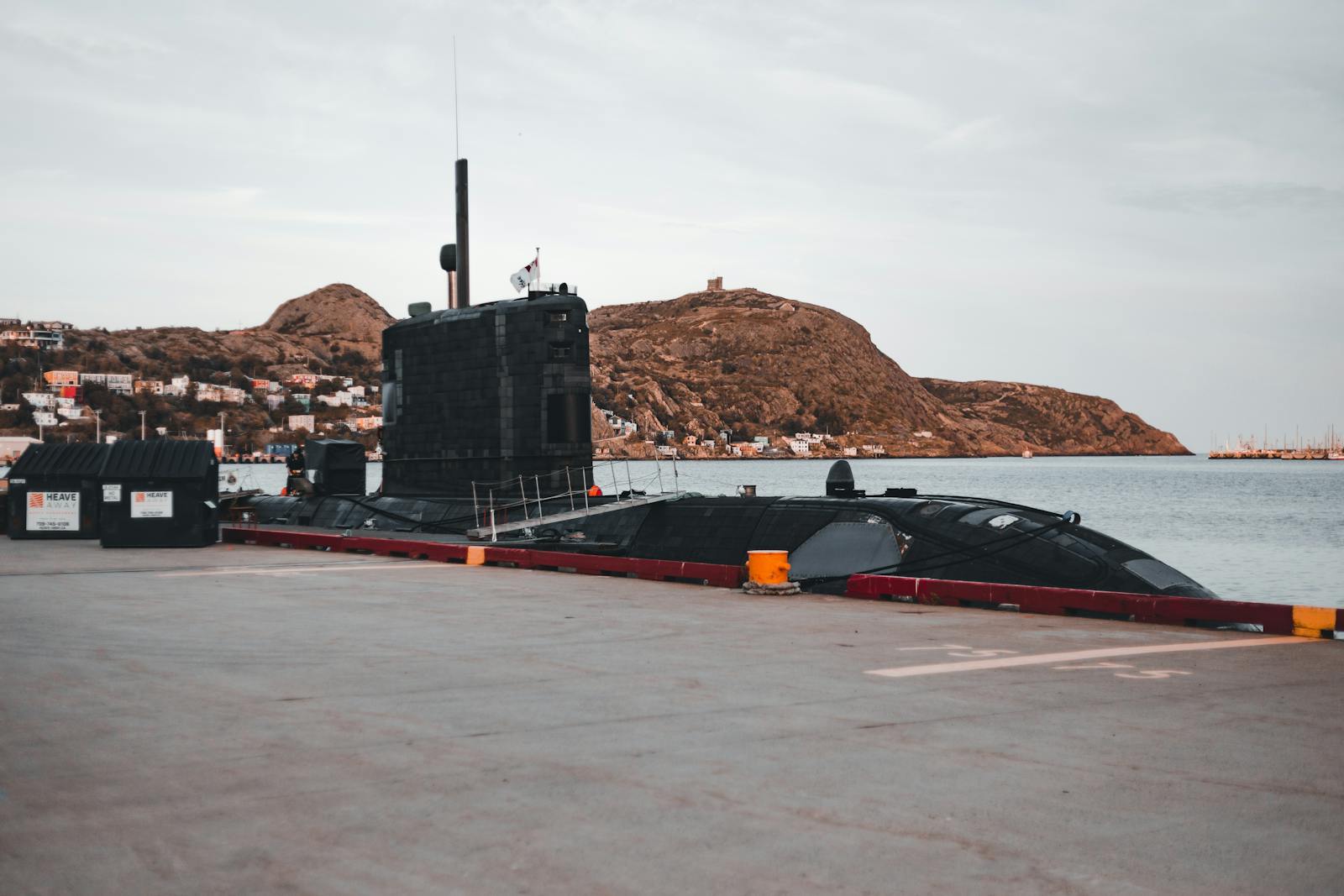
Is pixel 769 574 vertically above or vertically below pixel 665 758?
above

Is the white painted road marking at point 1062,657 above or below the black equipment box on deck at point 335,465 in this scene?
below

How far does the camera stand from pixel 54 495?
30062 mm

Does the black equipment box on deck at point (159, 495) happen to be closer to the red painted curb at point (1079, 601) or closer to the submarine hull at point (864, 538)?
the submarine hull at point (864, 538)

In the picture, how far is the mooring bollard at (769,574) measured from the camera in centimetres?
1719

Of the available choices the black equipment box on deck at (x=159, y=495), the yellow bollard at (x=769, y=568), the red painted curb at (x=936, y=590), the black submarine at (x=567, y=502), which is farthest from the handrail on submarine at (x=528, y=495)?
the yellow bollard at (x=769, y=568)

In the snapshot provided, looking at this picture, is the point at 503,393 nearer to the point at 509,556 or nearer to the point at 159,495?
the point at 509,556

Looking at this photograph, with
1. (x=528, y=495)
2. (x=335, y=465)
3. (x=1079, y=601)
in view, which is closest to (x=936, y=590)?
(x=1079, y=601)

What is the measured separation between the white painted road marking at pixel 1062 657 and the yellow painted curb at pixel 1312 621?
19 centimetres

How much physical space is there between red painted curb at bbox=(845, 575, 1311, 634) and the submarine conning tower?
958 centimetres

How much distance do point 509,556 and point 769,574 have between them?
660 centimetres

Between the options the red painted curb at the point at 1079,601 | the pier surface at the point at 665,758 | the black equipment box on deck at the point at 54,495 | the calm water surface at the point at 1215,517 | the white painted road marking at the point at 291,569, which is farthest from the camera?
the calm water surface at the point at 1215,517

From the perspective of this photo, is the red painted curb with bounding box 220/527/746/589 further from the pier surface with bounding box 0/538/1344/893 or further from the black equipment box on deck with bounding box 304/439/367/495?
the black equipment box on deck with bounding box 304/439/367/495

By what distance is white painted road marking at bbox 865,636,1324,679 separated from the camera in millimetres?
10523

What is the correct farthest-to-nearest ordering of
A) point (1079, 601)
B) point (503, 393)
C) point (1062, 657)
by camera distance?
point (503, 393) < point (1079, 601) < point (1062, 657)
